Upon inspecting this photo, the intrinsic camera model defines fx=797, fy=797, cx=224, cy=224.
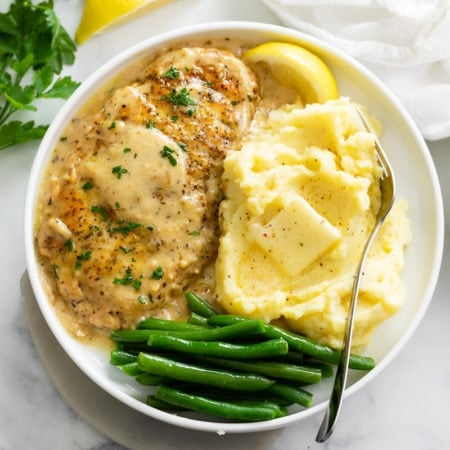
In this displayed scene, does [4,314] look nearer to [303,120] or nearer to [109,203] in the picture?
[109,203]

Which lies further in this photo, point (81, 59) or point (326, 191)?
point (81, 59)

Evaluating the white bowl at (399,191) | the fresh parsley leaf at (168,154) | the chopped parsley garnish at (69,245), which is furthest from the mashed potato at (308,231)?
the chopped parsley garnish at (69,245)

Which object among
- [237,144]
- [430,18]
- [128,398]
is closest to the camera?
[128,398]

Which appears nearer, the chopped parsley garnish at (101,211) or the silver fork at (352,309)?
the silver fork at (352,309)

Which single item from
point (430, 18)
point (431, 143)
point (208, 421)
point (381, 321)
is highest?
point (430, 18)

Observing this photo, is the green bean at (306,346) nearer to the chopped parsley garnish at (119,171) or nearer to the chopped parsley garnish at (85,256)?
the chopped parsley garnish at (85,256)

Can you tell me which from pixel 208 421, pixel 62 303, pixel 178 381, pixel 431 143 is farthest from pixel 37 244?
pixel 431 143

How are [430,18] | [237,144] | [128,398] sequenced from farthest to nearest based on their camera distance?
[430,18]
[237,144]
[128,398]

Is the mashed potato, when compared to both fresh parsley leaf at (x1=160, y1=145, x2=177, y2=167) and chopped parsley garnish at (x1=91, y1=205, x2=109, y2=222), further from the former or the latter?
chopped parsley garnish at (x1=91, y1=205, x2=109, y2=222)
